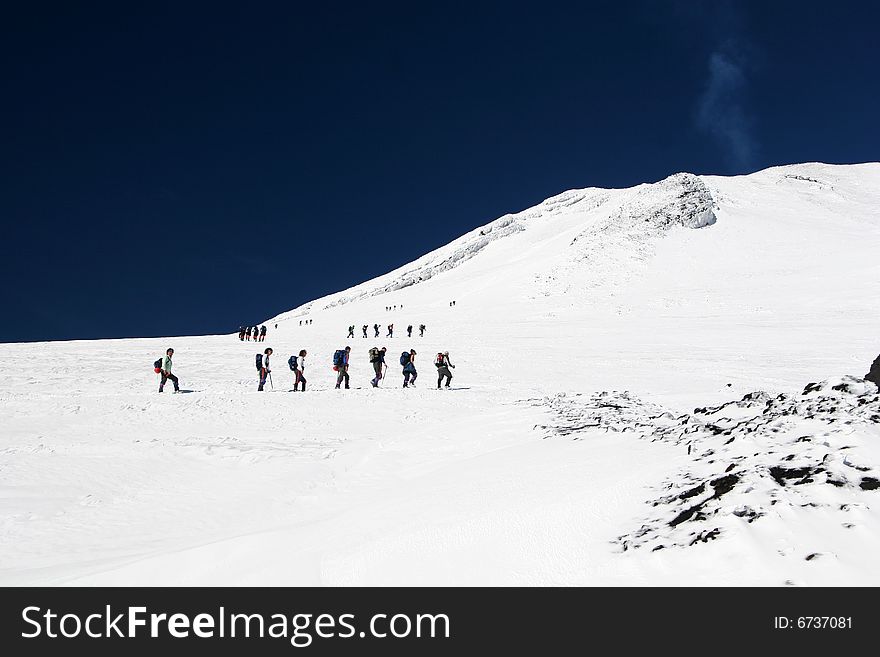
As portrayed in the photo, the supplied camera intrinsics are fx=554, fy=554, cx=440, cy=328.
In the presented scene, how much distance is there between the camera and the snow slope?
4.57 meters

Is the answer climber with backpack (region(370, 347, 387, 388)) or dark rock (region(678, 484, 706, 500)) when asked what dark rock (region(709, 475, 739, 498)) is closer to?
dark rock (region(678, 484, 706, 500))

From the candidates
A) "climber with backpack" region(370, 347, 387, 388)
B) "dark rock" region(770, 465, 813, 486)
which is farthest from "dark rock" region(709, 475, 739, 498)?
"climber with backpack" region(370, 347, 387, 388)

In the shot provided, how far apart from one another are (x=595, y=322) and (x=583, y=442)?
35002 mm

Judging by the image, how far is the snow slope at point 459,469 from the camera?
457 cm

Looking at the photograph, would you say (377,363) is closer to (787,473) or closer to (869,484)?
(787,473)

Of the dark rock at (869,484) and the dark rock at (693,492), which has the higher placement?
the dark rock at (869,484)

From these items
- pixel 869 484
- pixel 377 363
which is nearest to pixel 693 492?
pixel 869 484

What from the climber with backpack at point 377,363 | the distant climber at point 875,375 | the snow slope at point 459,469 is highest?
the climber with backpack at point 377,363

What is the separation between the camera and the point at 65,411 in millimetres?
14898

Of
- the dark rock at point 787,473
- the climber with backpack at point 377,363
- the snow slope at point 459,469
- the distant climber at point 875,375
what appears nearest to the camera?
the snow slope at point 459,469

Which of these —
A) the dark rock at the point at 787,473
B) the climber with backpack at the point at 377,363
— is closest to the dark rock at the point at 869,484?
the dark rock at the point at 787,473

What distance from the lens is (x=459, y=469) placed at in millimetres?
8805

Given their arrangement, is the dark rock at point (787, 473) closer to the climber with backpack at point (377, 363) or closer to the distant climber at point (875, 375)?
the distant climber at point (875, 375)

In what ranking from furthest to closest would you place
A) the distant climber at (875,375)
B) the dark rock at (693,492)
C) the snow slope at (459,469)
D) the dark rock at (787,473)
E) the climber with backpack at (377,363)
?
the climber with backpack at (377,363), the distant climber at (875,375), the dark rock at (693,492), the dark rock at (787,473), the snow slope at (459,469)
